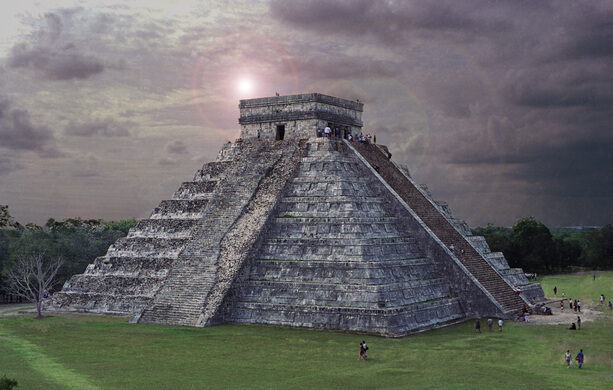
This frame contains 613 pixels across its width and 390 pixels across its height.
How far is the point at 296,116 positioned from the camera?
4959 centimetres

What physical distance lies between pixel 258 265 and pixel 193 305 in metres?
4.96

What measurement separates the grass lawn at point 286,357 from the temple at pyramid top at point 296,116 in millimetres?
17827

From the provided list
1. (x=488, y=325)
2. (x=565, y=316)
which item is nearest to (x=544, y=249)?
(x=565, y=316)

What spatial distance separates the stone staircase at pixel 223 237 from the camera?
127ft

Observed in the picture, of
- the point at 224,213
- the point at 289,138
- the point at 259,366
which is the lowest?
the point at 259,366

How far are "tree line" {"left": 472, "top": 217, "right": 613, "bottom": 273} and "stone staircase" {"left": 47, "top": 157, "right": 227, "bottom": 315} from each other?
44.9 meters

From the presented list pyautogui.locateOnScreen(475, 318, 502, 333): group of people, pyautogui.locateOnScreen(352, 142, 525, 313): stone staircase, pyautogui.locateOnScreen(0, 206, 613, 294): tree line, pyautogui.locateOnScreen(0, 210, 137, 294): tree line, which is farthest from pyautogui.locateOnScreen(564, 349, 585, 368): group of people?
pyautogui.locateOnScreen(0, 206, 613, 294): tree line

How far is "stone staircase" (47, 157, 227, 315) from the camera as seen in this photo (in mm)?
43562

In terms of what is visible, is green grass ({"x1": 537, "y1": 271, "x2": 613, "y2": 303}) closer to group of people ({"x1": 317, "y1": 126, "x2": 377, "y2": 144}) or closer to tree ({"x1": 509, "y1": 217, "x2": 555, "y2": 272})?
tree ({"x1": 509, "y1": 217, "x2": 555, "y2": 272})

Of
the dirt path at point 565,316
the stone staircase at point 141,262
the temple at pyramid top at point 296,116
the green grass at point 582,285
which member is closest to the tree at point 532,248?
the green grass at point 582,285

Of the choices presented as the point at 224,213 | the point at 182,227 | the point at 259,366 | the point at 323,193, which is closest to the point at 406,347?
the point at 259,366

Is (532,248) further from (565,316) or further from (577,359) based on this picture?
(577,359)

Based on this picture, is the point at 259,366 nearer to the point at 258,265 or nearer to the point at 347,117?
the point at 258,265

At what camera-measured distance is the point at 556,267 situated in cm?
8906
